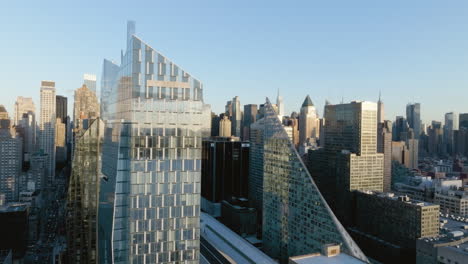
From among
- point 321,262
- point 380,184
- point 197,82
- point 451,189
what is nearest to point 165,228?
point 197,82

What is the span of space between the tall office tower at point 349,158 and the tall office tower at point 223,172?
34.5 meters

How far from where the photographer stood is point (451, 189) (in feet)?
476

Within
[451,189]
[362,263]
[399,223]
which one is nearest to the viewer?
[362,263]

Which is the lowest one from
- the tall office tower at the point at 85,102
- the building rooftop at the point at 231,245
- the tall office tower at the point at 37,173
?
the building rooftop at the point at 231,245

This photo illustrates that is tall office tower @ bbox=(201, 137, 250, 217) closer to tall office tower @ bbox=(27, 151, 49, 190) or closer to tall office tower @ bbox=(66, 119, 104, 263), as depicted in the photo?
tall office tower @ bbox=(27, 151, 49, 190)

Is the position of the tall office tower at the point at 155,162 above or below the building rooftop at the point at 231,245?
above

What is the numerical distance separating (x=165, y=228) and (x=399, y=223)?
280 ft

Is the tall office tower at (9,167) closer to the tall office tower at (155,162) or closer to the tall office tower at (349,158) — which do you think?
the tall office tower at (349,158)

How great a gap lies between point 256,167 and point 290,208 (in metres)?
56.8

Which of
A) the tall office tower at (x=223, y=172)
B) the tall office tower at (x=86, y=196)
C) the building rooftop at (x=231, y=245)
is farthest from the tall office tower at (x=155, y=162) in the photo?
the tall office tower at (x=223, y=172)

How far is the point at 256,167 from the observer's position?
456 ft

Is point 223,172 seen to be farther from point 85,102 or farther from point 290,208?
point 290,208

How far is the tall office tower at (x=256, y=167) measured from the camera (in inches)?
5325

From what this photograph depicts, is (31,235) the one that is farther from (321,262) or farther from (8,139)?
(321,262)
